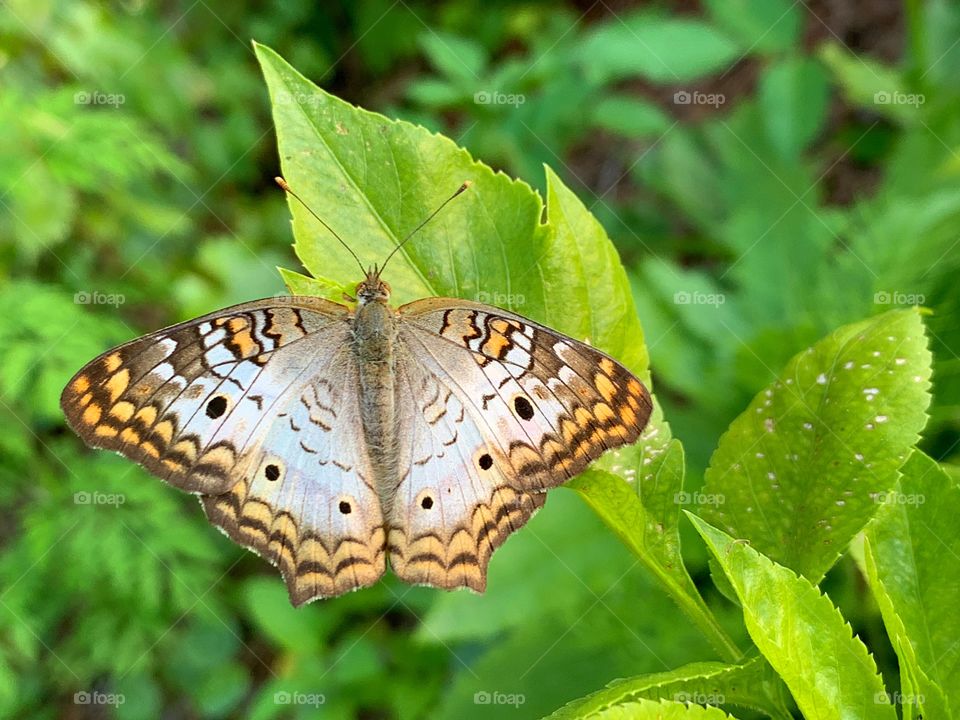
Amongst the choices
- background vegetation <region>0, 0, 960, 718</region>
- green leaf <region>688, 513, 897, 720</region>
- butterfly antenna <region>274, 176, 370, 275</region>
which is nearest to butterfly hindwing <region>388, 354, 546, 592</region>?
butterfly antenna <region>274, 176, 370, 275</region>

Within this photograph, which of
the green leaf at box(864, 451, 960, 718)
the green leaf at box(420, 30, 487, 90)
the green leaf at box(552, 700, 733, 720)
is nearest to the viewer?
the green leaf at box(552, 700, 733, 720)

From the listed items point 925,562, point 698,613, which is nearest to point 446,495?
point 698,613

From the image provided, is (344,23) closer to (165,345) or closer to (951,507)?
(165,345)

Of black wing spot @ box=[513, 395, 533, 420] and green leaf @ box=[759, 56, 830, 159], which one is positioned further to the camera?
green leaf @ box=[759, 56, 830, 159]

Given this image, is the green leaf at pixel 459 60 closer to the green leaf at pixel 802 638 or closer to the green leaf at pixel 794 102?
the green leaf at pixel 794 102

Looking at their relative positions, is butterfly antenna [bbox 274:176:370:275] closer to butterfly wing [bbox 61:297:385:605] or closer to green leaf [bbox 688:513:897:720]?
butterfly wing [bbox 61:297:385:605]

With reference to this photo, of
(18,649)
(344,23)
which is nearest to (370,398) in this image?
(18,649)

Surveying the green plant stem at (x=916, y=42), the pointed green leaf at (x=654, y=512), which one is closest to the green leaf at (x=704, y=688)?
the pointed green leaf at (x=654, y=512)

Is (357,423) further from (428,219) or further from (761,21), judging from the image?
(761,21)
